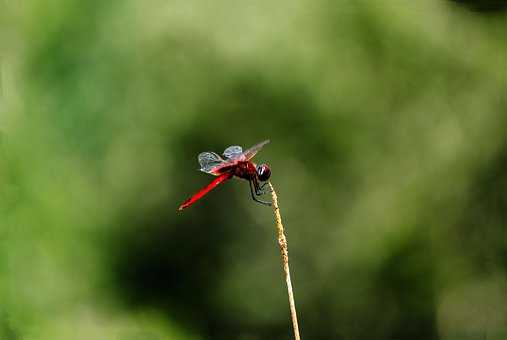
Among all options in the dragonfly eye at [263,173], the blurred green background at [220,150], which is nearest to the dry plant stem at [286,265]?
the dragonfly eye at [263,173]

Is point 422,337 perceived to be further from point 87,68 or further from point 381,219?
point 87,68

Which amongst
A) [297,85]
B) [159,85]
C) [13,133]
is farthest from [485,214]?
[13,133]

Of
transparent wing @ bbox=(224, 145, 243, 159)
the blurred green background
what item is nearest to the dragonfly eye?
transparent wing @ bbox=(224, 145, 243, 159)

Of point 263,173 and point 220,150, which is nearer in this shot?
point 263,173

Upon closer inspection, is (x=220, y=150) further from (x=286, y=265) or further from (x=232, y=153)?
(x=286, y=265)

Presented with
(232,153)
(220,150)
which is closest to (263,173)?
(232,153)

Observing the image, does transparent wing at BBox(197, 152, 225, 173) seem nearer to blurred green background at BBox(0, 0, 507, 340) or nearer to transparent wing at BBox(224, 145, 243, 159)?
transparent wing at BBox(224, 145, 243, 159)
